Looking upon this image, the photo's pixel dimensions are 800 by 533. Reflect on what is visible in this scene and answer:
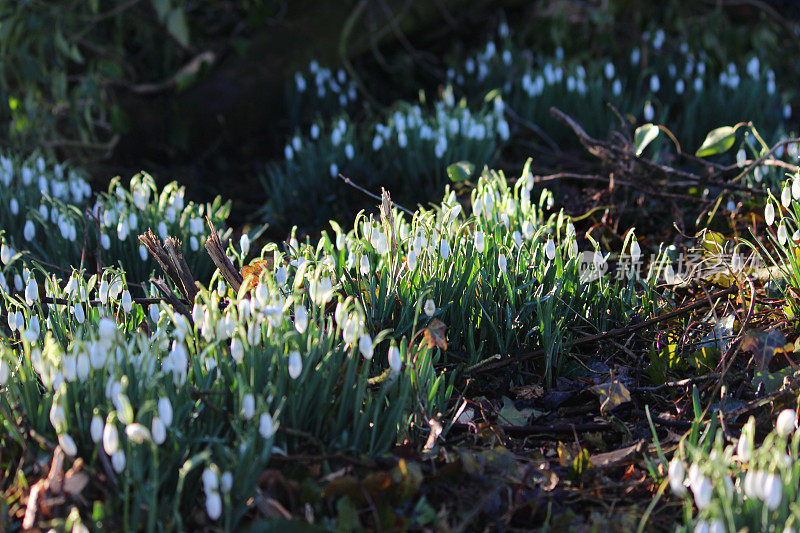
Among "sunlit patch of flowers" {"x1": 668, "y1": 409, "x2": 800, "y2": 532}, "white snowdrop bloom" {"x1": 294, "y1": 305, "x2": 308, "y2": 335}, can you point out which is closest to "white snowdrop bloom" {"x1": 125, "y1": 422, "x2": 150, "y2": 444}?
"white snowdrop bloom" {"x1": 294, "y1": 305, "x2": 308, "y2": 335}

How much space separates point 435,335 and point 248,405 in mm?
555

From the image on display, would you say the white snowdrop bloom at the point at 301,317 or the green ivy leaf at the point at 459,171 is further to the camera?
the green ivy leaf at the point at 459,171

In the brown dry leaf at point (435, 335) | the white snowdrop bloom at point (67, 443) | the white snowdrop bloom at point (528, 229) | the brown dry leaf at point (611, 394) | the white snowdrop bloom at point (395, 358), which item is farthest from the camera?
the white snowdrop bloom at point (528, 229)

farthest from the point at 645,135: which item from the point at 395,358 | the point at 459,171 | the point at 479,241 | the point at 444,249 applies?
the point at 395,358

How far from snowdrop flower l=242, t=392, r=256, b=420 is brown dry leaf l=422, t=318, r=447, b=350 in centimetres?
49

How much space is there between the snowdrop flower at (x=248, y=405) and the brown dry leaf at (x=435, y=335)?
0.49m

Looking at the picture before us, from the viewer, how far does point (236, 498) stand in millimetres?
1473

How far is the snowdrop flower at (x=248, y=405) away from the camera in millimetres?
1456

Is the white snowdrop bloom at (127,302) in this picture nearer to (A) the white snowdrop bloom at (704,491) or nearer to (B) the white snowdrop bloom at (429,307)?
(B) the white snowdrop bloom at (429,307)

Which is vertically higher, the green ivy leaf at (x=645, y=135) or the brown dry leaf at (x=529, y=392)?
the green ivy leaf at (x=645, y=135)

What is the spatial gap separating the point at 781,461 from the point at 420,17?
17.0ft

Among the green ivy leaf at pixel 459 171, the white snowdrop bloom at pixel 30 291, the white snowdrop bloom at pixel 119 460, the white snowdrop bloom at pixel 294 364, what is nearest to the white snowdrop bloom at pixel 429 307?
the white snowdrop bloom at pixel 294 364

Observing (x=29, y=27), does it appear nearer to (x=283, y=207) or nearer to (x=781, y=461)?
(x=283, y=207)

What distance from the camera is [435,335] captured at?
1875 millimetres
